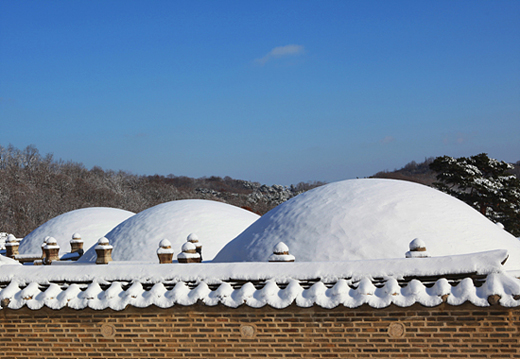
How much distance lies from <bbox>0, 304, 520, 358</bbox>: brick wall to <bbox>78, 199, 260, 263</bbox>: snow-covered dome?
1080 cm

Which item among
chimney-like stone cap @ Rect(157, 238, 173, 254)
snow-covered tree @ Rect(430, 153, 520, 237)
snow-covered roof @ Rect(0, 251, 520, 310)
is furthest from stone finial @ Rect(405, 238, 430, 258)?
snow-covered tree @ Rect(430, 153, 520, 237)

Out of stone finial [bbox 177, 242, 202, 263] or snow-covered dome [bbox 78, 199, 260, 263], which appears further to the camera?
snow-covered dome [bbox 78, 199, 260, 263]

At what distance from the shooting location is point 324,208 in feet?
39.9

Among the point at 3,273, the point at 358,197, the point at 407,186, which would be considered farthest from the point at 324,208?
the point at 3,273

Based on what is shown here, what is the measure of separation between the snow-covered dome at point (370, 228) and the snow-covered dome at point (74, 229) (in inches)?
541

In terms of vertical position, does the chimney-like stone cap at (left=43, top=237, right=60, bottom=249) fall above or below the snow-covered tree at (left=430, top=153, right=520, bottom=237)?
above

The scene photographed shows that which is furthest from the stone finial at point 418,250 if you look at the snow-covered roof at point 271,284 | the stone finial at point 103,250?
the stone finial at point 103,250

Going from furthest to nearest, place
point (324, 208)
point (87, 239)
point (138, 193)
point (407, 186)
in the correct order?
point (138, 193) → point (87, 239) → point (407, 186) → point (324, 208)

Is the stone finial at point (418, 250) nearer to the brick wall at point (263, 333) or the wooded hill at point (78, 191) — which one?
the brick wall at point (263, 333)

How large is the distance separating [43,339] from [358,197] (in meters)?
7.73

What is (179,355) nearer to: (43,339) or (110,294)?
(110,294)

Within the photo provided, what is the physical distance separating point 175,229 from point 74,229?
7957 mm

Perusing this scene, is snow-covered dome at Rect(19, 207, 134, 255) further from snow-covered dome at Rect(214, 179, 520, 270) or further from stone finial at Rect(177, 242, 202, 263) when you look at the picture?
stone finial at Rect(177, 242, 202, 263)

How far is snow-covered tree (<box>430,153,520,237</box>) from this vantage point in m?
37.7
